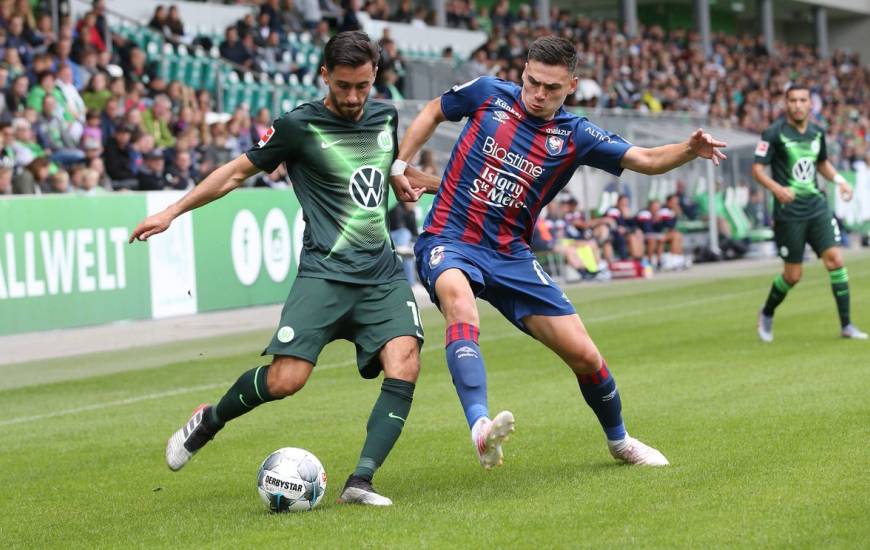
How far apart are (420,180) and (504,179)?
0.41 meters

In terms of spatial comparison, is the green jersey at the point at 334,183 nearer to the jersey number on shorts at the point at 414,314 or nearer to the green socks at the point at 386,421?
the jersey number on shorts at the point at 414,314

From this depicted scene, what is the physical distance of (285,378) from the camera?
259 inches

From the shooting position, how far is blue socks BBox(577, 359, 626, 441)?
280 inches

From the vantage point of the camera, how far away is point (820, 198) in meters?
13.8

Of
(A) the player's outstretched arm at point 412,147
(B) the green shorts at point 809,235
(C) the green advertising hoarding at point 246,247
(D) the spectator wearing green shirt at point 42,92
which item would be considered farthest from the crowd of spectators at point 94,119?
(A) the player's outstretched arm at point 412,147

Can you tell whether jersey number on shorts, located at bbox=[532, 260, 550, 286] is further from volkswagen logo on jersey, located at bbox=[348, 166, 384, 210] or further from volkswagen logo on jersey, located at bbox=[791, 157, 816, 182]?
volkswagen logo on jersey, located at bbox=[791, 157, 816, 182]

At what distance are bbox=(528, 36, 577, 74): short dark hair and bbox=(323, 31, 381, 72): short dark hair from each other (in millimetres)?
792

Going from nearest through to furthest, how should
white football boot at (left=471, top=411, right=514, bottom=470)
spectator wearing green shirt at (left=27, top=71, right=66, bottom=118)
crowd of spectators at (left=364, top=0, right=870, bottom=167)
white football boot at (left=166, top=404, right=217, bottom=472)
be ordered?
1. white football boot at (left=471, top=411, right=514, bottom=470)
2. white football boot at (left=166, top=404, right=217, bottom=472)
3. spectator wearing green shirt at (left=27, top=71, right=66, bottom=118)
4. crowd of spectators at (left=364, top=0, right=870, bottom=167)

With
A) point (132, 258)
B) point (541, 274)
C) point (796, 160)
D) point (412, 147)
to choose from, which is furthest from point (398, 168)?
point (132, 258)

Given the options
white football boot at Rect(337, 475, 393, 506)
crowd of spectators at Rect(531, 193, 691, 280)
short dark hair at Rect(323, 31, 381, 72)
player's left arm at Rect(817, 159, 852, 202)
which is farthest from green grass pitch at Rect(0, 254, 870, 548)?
crowd of spectators at Rect(531, 193, 691, 280)

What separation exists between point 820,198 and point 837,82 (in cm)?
4261

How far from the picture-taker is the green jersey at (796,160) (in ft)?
44.9

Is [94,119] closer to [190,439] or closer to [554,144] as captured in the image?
[190,439]

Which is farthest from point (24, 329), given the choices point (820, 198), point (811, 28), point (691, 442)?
point (811, 28)
